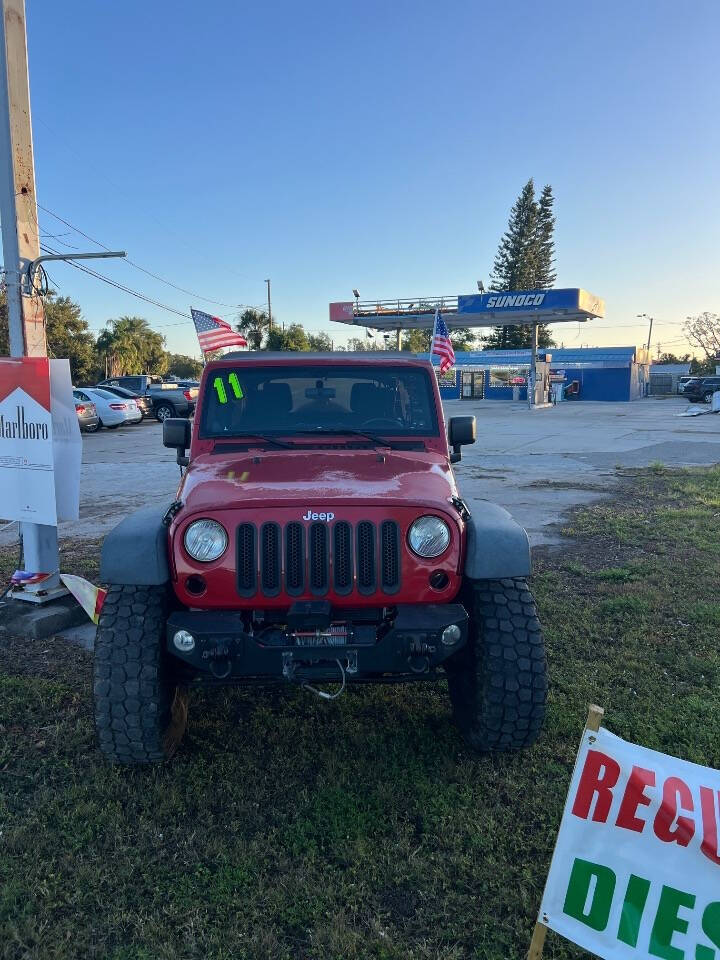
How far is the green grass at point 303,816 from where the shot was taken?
2.33 meters

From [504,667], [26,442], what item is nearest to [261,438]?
[504,667]

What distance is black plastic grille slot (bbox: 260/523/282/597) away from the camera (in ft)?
9.74

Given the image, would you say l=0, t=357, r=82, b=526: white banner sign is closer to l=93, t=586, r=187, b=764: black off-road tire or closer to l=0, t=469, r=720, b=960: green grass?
l=0, t=469, r=720, b=960: green grass

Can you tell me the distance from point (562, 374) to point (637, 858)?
5031 centimetres

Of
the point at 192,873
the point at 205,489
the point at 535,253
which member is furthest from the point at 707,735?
the point at 535,253

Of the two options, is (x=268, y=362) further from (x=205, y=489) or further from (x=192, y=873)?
(x=192, y=873)

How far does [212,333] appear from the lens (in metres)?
9.23

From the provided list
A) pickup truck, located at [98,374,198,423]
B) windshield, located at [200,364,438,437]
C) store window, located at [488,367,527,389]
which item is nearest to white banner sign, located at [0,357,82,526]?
windshield, located at [200,364,438,437]

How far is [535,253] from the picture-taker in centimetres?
6544

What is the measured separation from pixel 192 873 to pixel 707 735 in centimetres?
245

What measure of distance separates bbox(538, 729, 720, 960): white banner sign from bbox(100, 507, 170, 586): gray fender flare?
6.34ft

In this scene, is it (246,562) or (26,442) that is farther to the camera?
(26,442)

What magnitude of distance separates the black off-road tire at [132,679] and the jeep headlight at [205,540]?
361 mm

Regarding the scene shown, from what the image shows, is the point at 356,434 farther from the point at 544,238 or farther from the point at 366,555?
the point at 544,238
